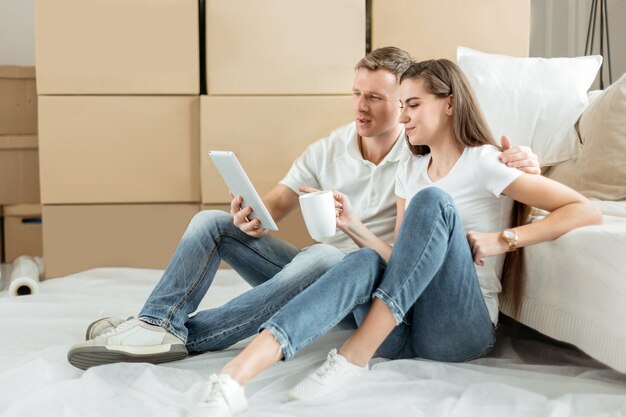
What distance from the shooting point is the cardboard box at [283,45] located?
2.73 metres

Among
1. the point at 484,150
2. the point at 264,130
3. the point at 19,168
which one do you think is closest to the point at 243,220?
the point at 484,150

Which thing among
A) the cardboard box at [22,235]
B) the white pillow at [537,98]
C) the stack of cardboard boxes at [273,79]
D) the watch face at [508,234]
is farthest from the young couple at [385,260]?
the cardboard box at [22,235]

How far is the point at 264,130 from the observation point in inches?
109

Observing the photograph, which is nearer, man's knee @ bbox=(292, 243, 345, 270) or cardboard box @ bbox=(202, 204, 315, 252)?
man's knee @ bbox=(292, 243, 345, 270)

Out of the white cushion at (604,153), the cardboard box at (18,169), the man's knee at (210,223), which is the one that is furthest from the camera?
the cardboard box at (18,169)

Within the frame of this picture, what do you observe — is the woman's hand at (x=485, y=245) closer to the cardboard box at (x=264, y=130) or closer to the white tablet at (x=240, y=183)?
the white tablet at (x=240, y=183)

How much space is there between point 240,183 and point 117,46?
4.08 feet

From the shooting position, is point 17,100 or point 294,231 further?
point 17,100

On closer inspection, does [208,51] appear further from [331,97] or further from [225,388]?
[225,388]

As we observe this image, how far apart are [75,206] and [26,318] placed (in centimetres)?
72

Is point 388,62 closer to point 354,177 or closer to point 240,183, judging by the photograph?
point 354,177

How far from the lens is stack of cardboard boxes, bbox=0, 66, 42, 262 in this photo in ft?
10.3

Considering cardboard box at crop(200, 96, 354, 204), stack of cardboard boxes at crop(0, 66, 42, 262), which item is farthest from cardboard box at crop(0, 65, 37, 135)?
cardboard box at crop(200, 96, 354, 204)

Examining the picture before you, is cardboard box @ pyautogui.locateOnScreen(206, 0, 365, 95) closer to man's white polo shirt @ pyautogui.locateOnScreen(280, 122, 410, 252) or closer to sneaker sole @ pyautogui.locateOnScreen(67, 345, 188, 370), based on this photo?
man's white polo shirt @ pyautogui.locateOnScreen(280, 122, 410, 252)
